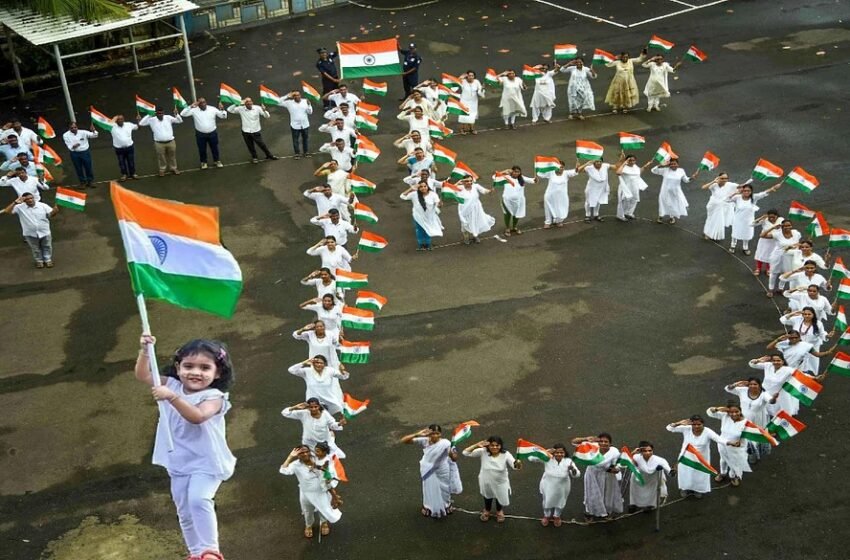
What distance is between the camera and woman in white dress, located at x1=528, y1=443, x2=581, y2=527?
12.8 metres

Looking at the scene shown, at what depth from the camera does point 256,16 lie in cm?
3070

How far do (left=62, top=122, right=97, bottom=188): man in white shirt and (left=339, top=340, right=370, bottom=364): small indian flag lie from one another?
30.2 ft

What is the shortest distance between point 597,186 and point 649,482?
808 centimetres

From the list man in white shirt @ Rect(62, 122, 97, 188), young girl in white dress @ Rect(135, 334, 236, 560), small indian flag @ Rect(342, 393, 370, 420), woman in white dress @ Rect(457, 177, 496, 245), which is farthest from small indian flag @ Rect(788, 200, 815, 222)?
man in white shirt @ Rect(62, 122, 97, 188)

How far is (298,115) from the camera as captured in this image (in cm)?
2281

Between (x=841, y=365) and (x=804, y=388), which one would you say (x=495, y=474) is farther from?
(x=841, y=365)

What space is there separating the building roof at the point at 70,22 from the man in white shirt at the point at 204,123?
264cm

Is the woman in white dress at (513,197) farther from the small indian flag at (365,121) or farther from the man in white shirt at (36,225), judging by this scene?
the man in white shirt at (36,225)

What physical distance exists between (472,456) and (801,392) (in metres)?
4.15

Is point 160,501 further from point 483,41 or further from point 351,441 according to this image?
point 483,41

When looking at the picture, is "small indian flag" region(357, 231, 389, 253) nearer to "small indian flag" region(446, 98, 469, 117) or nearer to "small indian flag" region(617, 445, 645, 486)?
"small indian flag" region(446, 98, 469, 117)

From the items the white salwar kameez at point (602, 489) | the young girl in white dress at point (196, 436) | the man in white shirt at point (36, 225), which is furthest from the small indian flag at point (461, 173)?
the young girl in white dress at point (196, 436)

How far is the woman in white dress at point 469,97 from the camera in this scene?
2398 cm

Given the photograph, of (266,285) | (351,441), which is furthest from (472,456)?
(266,285)
